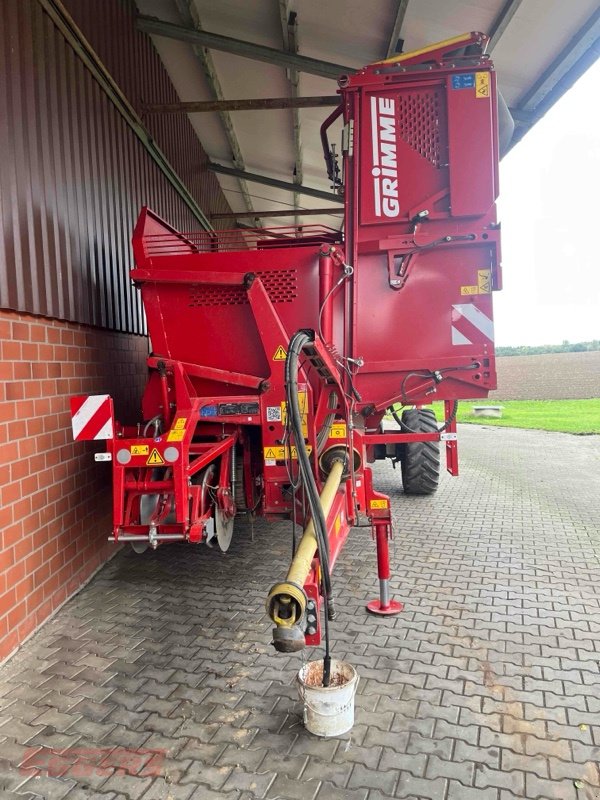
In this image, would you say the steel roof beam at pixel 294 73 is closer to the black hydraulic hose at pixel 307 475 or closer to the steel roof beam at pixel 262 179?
the steel roof beam at pixel 262 179

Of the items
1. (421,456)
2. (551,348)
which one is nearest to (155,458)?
(421,456)

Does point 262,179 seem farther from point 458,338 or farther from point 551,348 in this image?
point 551,348

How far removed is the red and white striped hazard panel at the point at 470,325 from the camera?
4.19m

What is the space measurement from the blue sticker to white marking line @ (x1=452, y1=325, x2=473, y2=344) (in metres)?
1.74

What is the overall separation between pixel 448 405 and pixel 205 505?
2.07 meters

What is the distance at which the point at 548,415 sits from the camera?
17.7 m

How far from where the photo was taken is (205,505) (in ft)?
12.8

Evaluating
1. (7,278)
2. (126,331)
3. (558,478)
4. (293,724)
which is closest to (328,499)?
(293,724)

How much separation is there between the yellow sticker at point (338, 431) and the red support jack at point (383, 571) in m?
0.63

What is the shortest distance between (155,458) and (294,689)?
1.54 meters

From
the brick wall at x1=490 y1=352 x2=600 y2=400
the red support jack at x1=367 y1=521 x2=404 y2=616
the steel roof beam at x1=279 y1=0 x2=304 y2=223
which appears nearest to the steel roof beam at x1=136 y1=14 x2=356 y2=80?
the steel roof beam at x1=279 y1=0 x2=304 y2=223

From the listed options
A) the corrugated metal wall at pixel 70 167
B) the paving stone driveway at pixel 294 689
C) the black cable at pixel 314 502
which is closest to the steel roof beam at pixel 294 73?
the corrugated metal wall at pixel 70 167

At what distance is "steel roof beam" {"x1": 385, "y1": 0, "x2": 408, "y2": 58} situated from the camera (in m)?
5.59

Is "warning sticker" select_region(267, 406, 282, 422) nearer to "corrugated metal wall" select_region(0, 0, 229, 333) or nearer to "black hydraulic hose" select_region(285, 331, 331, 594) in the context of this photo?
"black hydraulic hose" select_region(285, 331, 331, 594)
